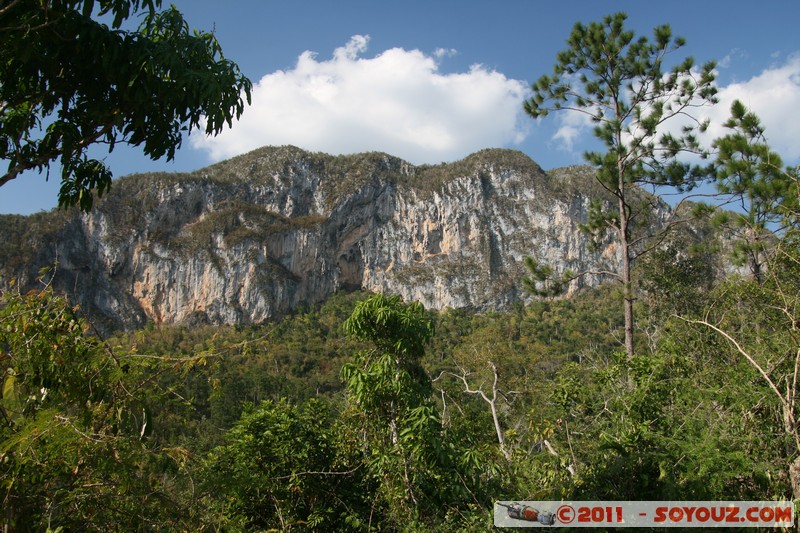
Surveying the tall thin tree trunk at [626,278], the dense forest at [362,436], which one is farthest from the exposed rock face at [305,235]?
the dense forest at [362,436]

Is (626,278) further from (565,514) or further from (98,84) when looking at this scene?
(98,84)

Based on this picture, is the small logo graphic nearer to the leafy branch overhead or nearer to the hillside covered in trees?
the hillside covered in trees

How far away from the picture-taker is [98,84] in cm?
263

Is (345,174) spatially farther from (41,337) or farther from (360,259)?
(41,337)

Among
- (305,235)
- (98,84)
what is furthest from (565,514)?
(305,235)

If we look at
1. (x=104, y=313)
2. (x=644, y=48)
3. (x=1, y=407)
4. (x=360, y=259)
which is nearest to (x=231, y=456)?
(x=1, y=407)

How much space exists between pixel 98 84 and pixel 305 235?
9044cm

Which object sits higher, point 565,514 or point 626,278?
point 626,278

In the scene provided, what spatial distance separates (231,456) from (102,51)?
10.9 ft

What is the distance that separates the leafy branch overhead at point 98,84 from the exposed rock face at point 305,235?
7840 cm

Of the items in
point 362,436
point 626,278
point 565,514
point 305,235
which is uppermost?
point 305,235

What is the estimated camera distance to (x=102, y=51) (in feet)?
8.08

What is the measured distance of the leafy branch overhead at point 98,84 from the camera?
7.83 feet

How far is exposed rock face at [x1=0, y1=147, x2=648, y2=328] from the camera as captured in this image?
82688 mm
